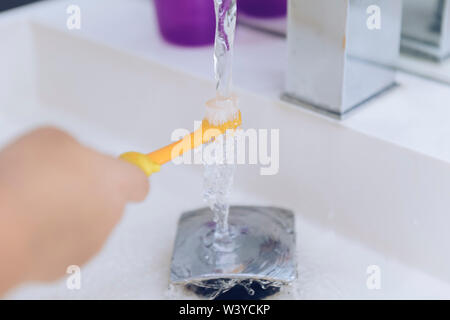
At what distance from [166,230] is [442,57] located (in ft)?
1.06

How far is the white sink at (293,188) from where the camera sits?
0.54m

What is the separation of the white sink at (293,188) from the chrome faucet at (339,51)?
0.02 metres

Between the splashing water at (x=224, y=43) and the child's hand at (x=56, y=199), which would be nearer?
the child's hand at (x=56, y=199)

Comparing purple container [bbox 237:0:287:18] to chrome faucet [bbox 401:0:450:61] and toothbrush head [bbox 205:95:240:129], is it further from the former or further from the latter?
toothbrush head [bbox 205:95:240:129]

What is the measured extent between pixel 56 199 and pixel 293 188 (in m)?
0.29

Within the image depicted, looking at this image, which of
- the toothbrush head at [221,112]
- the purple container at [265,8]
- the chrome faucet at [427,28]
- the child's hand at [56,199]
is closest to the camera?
the child's hand at [56,199]

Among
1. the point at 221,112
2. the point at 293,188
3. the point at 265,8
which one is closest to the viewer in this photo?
the point at 221,112

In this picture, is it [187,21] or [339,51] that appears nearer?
[339,51]

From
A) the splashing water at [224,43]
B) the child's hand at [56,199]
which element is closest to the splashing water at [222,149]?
the splashing water at [224,43]

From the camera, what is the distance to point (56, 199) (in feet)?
1.29

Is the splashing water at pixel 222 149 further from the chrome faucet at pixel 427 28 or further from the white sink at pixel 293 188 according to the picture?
the chrome faucet at pixel 427 28

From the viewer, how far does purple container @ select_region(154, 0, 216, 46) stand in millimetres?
710

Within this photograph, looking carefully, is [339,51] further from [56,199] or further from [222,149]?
[56,199]

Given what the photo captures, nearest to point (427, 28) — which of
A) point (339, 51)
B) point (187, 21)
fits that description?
point (339, 51)
